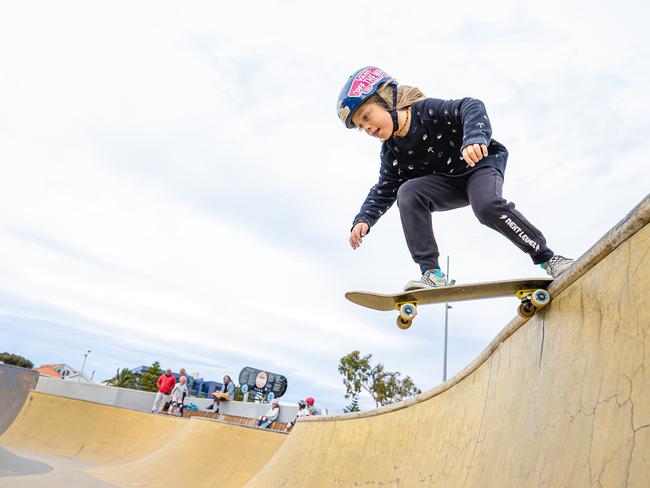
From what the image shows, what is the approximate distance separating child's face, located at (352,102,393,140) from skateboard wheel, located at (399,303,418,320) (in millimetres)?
1355

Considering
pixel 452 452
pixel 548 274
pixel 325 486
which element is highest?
pixel 548 274

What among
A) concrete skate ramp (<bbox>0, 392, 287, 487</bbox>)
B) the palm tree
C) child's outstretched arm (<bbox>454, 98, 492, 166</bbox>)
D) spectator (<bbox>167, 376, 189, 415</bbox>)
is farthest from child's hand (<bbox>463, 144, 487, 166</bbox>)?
the palm tree

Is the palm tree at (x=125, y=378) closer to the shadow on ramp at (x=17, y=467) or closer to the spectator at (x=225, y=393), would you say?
the spectator at (x=225, y=393)

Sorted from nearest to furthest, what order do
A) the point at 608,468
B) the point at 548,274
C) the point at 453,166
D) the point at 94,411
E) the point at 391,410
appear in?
1. the point at 608,468
2. the point at 548,274
3. the point at 453,166
4. the point at 391,410
5. the point at 94,411

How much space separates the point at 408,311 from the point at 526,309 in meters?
0.82

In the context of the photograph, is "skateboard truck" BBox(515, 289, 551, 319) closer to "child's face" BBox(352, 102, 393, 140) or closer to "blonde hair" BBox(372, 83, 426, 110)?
"child's face" BBox(352, 102, 393, 140)

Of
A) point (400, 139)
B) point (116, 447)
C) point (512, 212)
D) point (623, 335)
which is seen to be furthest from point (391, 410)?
point (116, 447)

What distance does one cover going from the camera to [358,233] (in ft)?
12.4

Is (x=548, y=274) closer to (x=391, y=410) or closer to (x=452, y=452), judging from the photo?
(x=452, y=452)

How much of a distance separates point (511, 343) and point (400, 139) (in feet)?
5.91

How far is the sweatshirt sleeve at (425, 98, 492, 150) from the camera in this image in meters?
2.83

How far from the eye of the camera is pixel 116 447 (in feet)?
35.9

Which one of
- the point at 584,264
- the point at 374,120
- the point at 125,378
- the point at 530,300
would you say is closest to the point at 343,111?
the point at 374,120

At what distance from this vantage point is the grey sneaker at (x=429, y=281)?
115 inches
